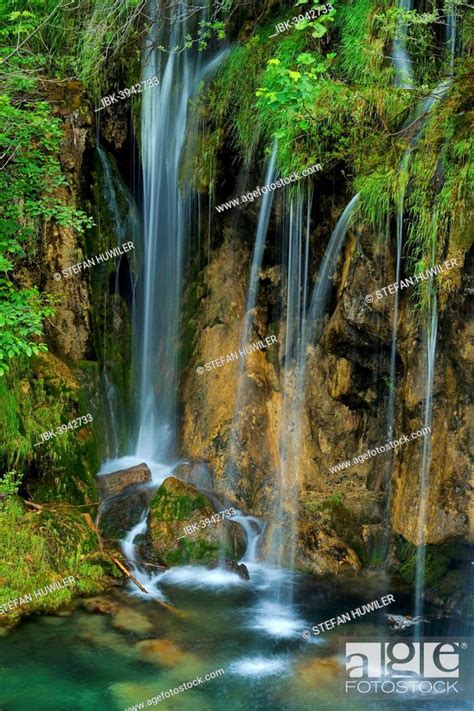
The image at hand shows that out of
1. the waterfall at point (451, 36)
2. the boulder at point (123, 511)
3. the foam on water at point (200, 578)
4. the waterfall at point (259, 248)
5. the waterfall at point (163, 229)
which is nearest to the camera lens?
the foam on water at point (200, 578)

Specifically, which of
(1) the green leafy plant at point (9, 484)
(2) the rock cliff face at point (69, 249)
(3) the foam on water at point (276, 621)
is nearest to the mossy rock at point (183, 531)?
(3) the foam on water at point (276, 621)

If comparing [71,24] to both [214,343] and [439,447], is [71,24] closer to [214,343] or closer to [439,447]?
[214,343]

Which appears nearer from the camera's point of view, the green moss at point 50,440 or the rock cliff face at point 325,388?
the rock cliff face at point 325,388

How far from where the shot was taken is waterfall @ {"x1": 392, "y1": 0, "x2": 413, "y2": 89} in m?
8.02

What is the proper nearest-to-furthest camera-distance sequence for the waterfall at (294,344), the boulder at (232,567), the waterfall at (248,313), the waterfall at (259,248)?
1. the boulder at (232,567)
2. the waterfall at (294,344)
3. the waterfall at (259,248)
4. the waterfall at (248,313)

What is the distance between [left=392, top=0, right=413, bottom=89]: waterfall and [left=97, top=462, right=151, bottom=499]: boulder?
5.54m

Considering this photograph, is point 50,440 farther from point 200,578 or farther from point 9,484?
point 200,578

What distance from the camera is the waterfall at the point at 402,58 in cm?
802

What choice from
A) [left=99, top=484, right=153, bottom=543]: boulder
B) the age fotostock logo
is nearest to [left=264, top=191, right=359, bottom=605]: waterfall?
[left=99, top=484, right=153, bottom=543]: boulder

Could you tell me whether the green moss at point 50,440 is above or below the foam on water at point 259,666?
above

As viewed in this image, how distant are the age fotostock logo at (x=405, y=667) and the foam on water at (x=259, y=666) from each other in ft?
1.86

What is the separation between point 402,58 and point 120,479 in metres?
6.08

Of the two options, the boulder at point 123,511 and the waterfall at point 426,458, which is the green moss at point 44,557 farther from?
the waterfall at point 426,458

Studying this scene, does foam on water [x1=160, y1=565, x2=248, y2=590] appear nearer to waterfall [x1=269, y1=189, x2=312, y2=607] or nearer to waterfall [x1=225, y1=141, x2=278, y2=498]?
waterfall [x1=269, y1=189, x2=312, y2=607]
